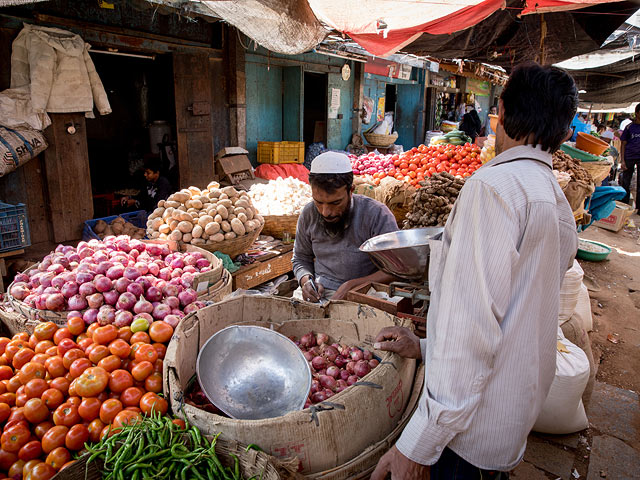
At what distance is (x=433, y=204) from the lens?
14.4ft

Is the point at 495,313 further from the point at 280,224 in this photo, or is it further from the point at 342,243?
the point at 280,224

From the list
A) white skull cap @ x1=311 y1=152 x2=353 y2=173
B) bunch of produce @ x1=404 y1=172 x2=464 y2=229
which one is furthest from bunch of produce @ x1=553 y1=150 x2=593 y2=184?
white skull cap @ x1=311 y1=152 x2=353 y2=173

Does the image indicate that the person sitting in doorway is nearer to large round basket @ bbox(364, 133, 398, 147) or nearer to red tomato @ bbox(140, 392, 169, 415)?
red tomato @ bbox(140, 392, 169, 415)

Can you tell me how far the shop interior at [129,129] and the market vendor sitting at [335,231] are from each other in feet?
14.5

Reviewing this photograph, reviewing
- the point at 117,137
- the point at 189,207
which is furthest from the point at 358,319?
the point at 117,137

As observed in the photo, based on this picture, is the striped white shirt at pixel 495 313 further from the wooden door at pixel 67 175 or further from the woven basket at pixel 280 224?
the wooden door at pixel 67 175

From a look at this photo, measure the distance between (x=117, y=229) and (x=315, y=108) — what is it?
23.5ft

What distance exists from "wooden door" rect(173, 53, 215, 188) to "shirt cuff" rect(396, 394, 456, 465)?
606 centimetres

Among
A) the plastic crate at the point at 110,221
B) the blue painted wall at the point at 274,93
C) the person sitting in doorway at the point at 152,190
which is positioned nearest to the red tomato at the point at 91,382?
the plastic crate at the point at 110,221

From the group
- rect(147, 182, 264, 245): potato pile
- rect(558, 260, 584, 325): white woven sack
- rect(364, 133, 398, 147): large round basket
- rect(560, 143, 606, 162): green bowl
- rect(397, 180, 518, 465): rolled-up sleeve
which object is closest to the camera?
rect(397, 180, 518, 465): rolled-up sleeve

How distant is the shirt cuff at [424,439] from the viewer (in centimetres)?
121

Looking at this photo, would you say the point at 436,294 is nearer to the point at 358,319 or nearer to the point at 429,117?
the point at 358,319

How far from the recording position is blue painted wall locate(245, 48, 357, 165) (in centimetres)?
814

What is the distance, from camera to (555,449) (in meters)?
2.84
